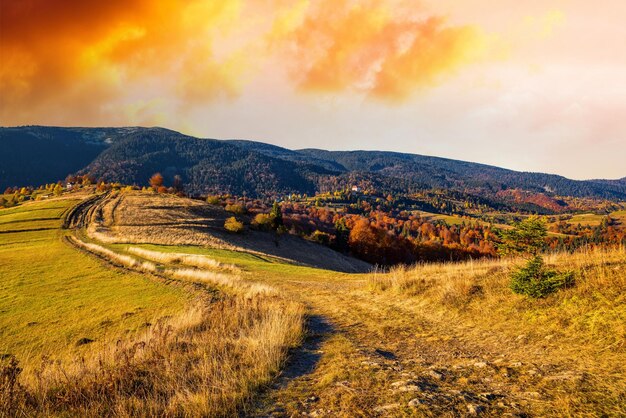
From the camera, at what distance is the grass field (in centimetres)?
1666

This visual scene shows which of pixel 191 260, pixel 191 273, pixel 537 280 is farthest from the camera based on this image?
pixel 191 260

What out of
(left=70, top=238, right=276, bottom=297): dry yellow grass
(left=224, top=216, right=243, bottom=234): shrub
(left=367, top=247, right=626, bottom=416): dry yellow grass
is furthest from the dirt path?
(left=224, top=216, right=243, bottom=234): shrub

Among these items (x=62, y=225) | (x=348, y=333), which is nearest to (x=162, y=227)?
(x=62, y=225)

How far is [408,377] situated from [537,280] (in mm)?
6891

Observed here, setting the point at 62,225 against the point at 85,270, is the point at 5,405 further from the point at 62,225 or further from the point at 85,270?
the point at 62,225

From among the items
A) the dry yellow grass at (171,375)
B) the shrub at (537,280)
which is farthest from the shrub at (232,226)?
the shrub at (537,280)

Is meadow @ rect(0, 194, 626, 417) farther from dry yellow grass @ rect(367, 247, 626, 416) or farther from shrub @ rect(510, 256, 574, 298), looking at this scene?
shrub @ rect(510, 256, 574, 298)

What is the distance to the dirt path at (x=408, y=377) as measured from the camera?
5.96 meters

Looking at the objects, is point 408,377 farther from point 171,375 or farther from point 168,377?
point 168,377

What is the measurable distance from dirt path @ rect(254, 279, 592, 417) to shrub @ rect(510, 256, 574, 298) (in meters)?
2.80

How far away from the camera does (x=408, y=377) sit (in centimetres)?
732

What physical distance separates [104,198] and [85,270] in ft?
271

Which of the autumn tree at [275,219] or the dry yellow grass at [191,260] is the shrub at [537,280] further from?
the autumn tree at [275,219]

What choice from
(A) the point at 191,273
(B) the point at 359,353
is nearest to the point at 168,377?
(B) the point at 359,353
